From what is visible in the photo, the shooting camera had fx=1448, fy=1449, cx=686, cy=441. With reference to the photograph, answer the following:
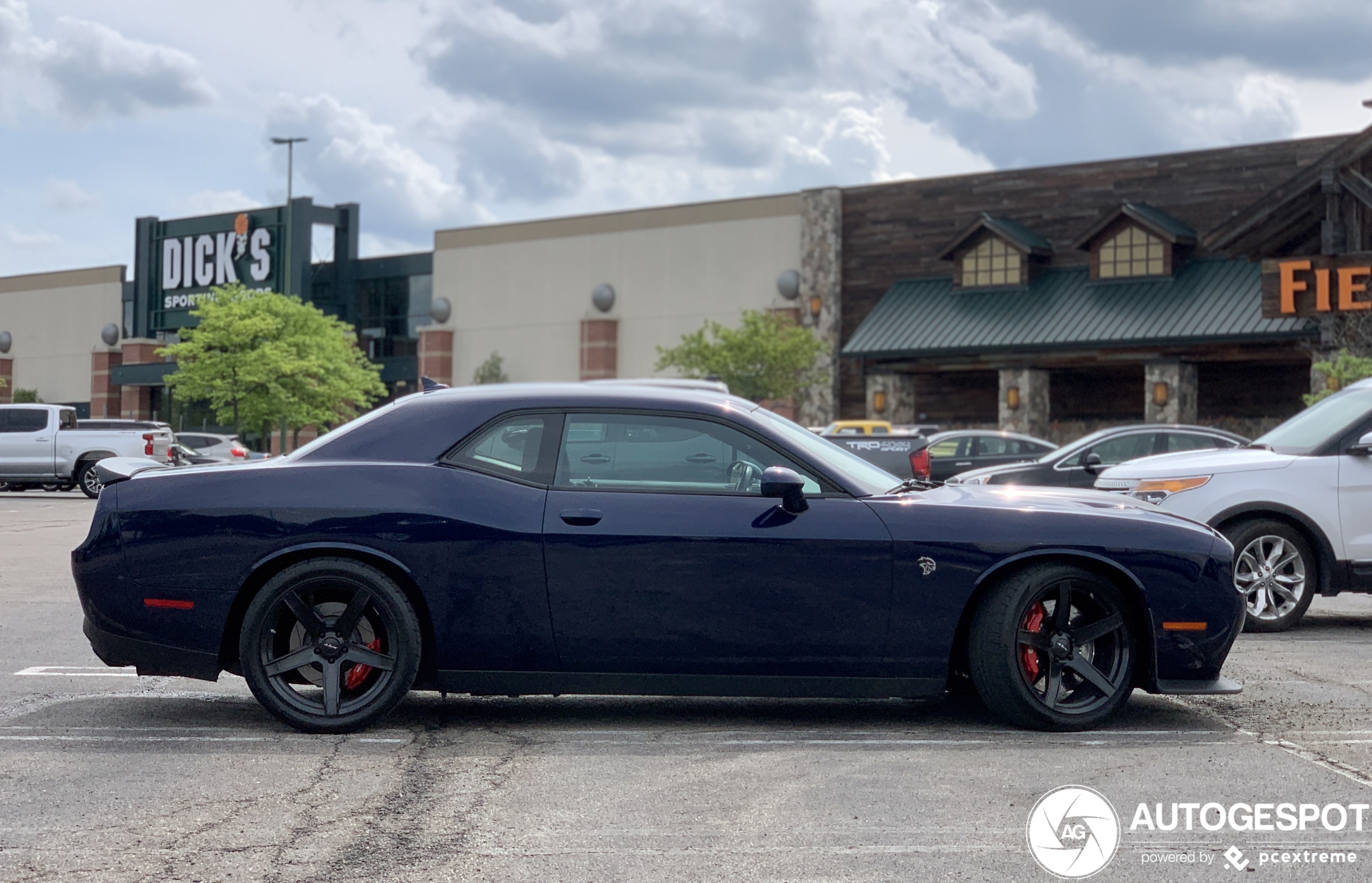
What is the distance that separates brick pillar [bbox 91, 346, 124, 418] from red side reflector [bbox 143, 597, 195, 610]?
229 feet

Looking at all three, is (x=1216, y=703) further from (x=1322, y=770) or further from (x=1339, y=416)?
(x=1339, y=416)

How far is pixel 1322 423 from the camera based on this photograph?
33.5 feet

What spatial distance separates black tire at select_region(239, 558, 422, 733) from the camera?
240 inches

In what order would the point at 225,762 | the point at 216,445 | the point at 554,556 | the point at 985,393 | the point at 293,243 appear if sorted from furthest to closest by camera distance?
the point at 293,243 → the point at 985,393 → the point at 216,445 → the point at 554,556 → the point at 225,762

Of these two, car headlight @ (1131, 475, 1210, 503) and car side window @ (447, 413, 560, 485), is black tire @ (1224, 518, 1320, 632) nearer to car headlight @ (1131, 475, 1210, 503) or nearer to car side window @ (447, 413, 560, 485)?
car headlight @ (1131, 475, 1210, 503)

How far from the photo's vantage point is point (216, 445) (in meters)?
38.1

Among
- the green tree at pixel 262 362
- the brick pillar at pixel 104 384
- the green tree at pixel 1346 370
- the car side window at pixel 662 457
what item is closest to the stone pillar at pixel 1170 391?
the green tree at pixel 1346 370

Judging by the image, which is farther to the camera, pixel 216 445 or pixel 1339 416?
pixel 216 445

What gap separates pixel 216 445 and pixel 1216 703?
113ft

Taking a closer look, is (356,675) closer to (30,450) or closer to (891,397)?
(30,450)

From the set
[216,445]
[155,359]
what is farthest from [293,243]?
[216,445]

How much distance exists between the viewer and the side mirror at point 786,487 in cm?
598

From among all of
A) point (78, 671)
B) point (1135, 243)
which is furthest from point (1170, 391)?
point (78, 671)

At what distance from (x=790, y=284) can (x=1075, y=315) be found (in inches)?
453
